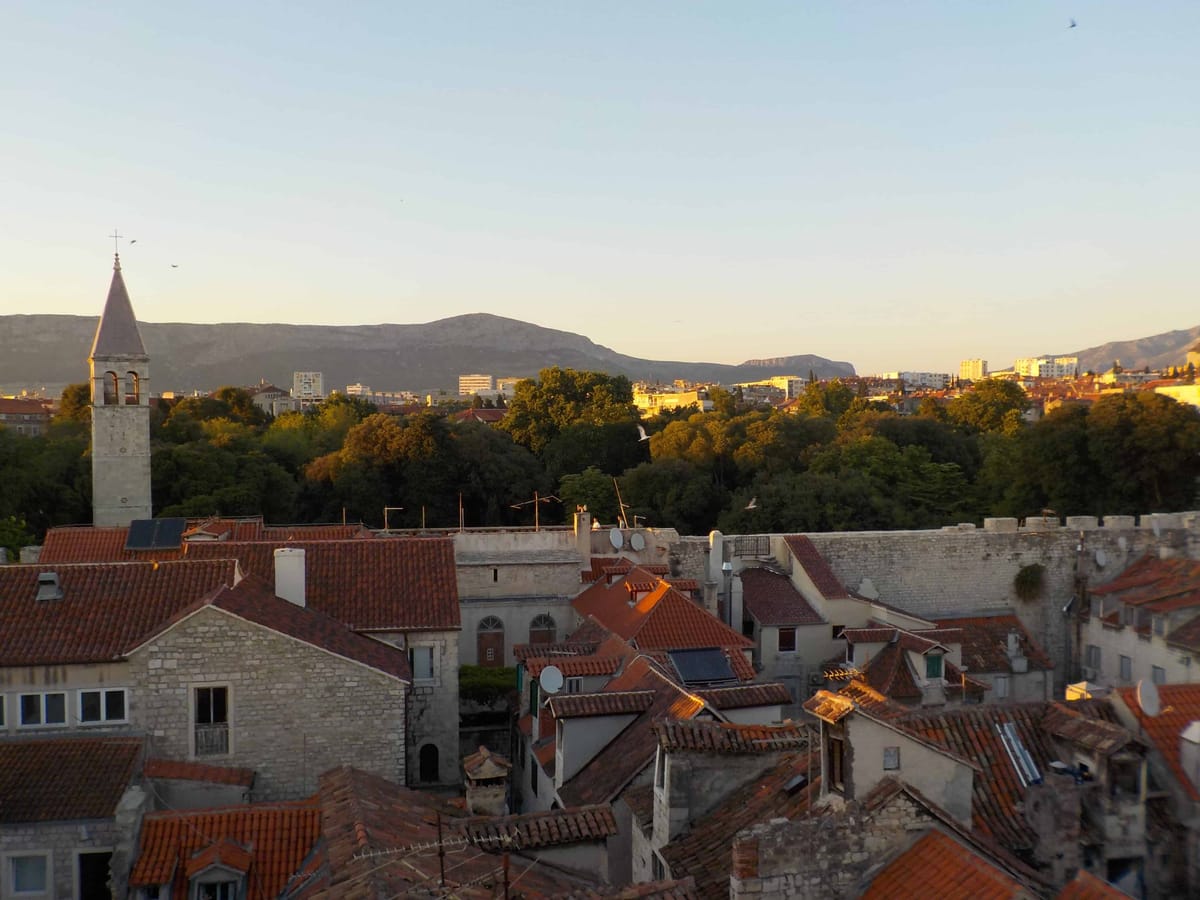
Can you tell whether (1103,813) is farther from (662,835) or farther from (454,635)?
(454,635)

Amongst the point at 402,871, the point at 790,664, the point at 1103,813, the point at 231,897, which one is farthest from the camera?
the point at 790,664

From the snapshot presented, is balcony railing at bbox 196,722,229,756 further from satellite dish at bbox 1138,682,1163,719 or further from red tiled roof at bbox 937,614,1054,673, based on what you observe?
red tiled roof at bbox 937,614,1054,673

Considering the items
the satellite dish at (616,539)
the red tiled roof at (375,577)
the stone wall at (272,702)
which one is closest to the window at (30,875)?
the stone wall at (272,702)

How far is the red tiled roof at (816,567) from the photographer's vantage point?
86.6 ft

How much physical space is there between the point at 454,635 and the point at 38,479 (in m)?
28.1

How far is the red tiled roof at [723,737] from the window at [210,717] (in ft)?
24.7

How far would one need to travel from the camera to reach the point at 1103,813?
8836 mm

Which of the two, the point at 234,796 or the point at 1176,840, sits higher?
the point at 1176,840

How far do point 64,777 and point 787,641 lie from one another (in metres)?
16.8

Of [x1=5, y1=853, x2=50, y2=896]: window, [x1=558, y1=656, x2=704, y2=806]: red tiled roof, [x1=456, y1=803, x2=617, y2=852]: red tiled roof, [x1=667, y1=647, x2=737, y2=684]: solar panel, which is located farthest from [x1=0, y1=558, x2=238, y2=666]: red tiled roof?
[x1=667, y1=647, x2=737, y2=684]: solar panel

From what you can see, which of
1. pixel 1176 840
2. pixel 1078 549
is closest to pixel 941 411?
pixel 1078 549

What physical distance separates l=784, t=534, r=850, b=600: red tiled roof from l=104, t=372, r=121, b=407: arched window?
22.1 meters

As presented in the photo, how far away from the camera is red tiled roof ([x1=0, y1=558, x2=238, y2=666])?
575 inches

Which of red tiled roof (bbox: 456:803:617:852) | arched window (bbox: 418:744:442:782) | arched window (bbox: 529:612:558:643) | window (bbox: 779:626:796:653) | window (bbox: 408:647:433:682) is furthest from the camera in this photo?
arched window (bbox: 529:612:558:643)
